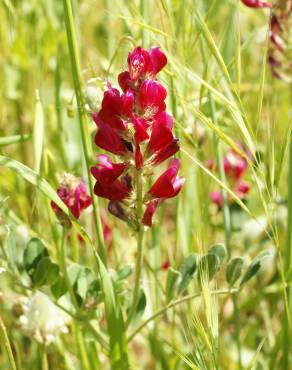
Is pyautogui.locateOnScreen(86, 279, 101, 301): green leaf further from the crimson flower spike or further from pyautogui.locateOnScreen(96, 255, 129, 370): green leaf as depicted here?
the crimson flower spike

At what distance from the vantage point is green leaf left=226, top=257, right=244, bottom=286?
1080 mm

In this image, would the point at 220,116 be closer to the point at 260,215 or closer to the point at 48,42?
the point at 260,215

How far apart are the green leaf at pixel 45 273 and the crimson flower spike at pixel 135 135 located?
0.16 metres

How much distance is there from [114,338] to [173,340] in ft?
1.07

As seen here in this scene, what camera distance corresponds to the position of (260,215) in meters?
1.70

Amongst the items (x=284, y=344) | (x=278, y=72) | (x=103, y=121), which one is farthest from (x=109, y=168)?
(x=278, y=72)

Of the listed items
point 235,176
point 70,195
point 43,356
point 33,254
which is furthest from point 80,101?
point 235,176

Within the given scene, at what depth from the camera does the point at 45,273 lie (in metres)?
1.08

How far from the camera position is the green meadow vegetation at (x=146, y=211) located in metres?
0.96

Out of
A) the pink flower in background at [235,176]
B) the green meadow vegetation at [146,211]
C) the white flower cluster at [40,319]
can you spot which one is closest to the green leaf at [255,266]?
the green meadow vegetation at [146,211]

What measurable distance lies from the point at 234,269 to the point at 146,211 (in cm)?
21

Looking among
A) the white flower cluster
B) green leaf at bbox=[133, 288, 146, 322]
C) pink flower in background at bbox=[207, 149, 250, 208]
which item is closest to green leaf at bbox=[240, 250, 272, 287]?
green leaf at bbox=[133, 288, 146, 322]

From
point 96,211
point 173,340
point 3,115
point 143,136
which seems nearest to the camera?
point 143,136

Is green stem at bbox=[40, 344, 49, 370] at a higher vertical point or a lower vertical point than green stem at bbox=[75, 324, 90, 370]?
higher
